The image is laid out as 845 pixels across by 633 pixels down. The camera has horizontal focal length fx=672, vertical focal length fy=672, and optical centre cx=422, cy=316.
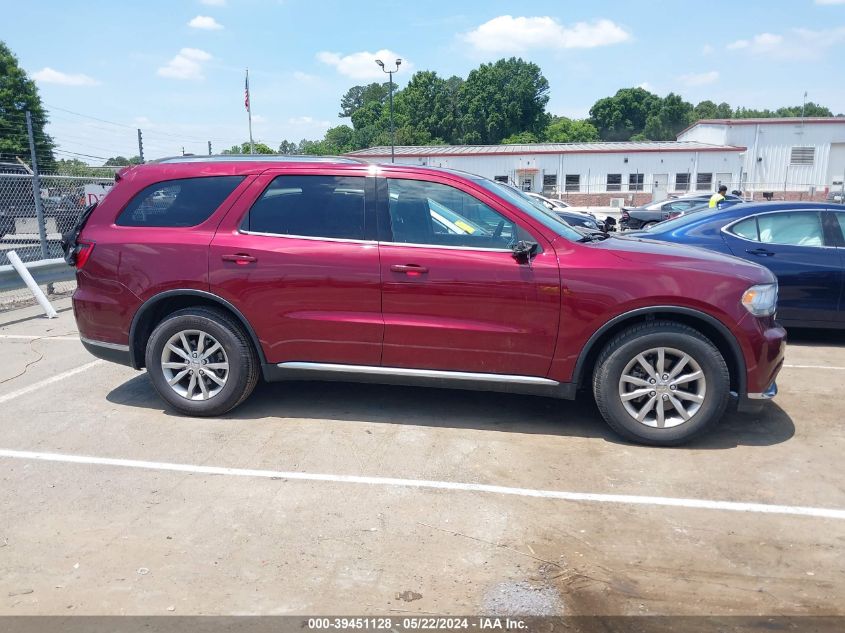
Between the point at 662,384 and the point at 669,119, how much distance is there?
10131 centimetres

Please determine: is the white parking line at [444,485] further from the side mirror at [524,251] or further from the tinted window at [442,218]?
the tinted window at [442,218]

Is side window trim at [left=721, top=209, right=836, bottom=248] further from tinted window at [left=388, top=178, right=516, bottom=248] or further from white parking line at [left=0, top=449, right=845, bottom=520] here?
→ white parking line at [left=0, top=449, right=845, bottom=520]

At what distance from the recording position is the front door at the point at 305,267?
185 inches

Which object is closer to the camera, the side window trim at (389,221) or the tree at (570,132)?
the side window trim at (389,221)

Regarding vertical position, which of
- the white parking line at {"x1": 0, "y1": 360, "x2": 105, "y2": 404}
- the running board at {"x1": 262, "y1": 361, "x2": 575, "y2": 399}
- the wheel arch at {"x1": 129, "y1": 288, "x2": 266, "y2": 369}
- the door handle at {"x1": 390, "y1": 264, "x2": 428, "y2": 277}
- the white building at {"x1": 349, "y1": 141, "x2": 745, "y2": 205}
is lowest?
the white parking line at {"x1": 0, "y1": 360, "x2": 105, "y2": 404}

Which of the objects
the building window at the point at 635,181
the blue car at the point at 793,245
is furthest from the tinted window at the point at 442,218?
the building window at the point at 635,181

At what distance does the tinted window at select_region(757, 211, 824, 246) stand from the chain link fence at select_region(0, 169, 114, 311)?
9.67 m

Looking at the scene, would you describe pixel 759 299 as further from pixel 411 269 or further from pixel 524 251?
pixel 411 269

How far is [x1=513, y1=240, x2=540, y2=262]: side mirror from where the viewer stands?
14.6 feet

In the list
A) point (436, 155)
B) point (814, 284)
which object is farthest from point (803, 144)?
point (814, 284)

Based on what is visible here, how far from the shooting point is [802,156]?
159 feet

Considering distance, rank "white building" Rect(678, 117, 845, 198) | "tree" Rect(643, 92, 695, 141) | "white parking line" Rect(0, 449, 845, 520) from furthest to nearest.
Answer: "tree" Rect(643, 92, 695, 141) < "white building" Rect(678, 117, 845, 198) < "white parking line" Rect(0, 449, 845, 520)

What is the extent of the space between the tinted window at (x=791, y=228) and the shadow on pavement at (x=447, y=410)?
2.64 m

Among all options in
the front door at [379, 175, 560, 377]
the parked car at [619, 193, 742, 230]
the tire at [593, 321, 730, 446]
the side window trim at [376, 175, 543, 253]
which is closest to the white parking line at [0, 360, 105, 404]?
the front door at [379, 175, 560, 377]
